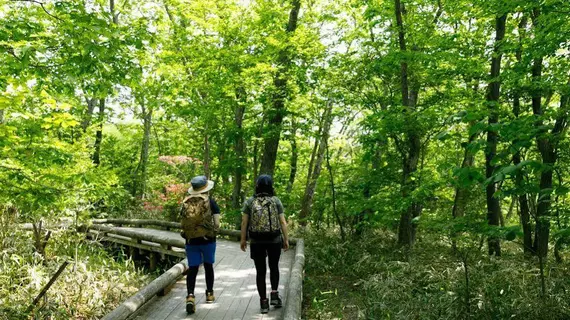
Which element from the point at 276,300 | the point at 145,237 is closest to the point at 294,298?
the point at 276,300

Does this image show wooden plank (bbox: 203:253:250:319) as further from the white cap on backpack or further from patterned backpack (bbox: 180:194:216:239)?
the white cap on backpack

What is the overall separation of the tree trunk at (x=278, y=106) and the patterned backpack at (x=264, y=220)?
22.5ft

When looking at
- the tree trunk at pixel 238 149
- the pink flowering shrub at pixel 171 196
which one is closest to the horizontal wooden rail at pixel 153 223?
the pink flowering shrub at pixel 171 196

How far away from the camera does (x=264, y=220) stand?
5297mm

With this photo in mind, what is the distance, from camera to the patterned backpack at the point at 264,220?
529cm

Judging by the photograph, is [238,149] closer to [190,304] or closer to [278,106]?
[278,106]

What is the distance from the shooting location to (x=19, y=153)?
6.57 meters

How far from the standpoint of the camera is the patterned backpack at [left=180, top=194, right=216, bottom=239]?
5.51 m

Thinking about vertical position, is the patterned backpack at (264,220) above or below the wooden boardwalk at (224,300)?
above

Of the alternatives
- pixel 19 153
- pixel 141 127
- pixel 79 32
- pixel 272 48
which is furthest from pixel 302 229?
pixel 141 127

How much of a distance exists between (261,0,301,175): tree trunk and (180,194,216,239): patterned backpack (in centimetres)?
673

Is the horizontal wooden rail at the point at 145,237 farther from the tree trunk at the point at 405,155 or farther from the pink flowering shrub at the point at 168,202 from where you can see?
the tree trunk at the point at 405,155

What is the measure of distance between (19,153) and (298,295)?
16.5 feet

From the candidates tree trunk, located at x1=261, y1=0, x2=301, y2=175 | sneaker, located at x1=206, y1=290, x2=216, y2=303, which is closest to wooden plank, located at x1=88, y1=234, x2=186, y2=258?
tree trunk, located at x1=261, y1=0, x2=301, y2=175
